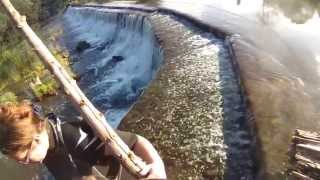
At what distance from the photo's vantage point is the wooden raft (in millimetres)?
6297

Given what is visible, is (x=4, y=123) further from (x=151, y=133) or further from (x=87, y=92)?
(x=87, y=92)

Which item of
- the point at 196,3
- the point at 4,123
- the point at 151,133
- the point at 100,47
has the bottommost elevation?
the point at 100,47

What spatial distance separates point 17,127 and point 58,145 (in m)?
0.37

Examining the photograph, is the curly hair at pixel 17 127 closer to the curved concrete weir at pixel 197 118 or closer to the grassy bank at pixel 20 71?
the curved concrete weir at pixel 197 118

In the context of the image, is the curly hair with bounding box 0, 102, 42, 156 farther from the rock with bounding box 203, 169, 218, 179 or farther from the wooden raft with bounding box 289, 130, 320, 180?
the rock with bounding box 203, 169, 218, 179

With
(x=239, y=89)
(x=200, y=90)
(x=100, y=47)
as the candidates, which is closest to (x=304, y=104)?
(x=239, y=89)

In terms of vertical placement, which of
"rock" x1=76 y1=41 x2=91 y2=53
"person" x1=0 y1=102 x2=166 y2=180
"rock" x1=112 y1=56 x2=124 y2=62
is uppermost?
"person" x1=0 y1=102 x2=166 y2=180

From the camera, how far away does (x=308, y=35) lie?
59.8ft

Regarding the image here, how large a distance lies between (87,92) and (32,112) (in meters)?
14.9

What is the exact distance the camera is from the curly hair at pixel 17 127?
2607 mm

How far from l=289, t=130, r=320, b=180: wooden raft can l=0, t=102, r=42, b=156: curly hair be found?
4469 millimetres

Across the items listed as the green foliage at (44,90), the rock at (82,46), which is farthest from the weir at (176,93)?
the green foliage at (44,90)

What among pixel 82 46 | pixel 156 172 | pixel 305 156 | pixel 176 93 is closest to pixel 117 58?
pixel 82 46

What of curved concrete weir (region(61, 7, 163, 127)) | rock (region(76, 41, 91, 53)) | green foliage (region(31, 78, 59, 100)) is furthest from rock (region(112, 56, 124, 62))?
rock (region(76, 41, 91, 53))
